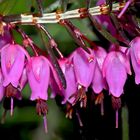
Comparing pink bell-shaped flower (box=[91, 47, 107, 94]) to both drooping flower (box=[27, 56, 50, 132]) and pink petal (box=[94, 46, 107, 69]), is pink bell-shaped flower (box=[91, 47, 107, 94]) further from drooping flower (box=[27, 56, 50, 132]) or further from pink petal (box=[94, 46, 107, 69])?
drooping flower (box=[27, 56, 50, 132])

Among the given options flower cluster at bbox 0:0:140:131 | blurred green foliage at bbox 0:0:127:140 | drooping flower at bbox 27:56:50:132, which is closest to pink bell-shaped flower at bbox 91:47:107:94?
flower cluster at bbox 0:0:140:131

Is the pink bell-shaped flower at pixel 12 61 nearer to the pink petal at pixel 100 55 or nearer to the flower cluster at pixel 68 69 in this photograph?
the flower cluster at pixel 68 69

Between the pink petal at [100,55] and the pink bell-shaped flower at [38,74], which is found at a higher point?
the pink petal at [100,55]

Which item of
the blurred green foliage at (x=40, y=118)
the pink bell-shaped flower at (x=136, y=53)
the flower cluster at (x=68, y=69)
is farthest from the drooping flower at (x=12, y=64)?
the blurred green foliage at (x=40, y=118)

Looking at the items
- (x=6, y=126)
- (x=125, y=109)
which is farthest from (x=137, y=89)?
(x=6, y=126)

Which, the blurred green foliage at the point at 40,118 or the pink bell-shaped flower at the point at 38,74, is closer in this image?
the pink bell-shaped flower at the point at 38,74

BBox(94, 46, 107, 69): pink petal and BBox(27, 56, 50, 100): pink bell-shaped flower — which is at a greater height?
BBox(94, 46, 107, 69): pink petal

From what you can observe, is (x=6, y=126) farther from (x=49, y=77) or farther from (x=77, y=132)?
(x=49, y=77)

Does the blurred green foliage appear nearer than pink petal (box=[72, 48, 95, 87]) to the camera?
No
